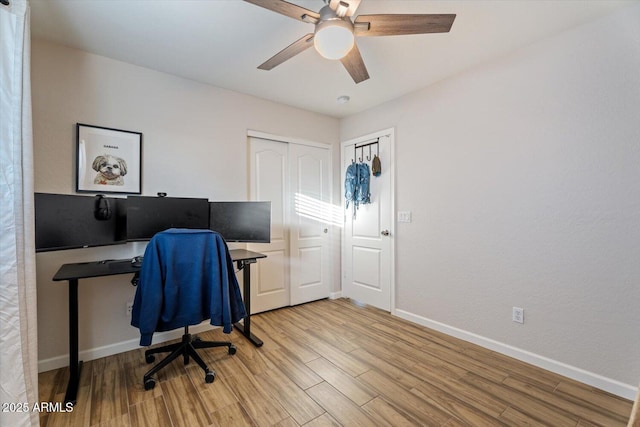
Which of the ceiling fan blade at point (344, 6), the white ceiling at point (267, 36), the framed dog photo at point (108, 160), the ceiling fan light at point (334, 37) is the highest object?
the white ceiling at point (267, 36)

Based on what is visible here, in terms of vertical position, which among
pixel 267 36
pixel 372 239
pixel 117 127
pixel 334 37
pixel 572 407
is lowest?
pixel 572 407

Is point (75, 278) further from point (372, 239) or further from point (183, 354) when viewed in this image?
point (372, 239)

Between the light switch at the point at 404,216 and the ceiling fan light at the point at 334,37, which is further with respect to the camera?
the light switch at the point at 404,216

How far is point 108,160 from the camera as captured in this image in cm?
242

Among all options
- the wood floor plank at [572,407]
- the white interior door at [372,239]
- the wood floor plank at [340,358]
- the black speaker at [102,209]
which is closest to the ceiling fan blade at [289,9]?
the black speaker at [102,209]

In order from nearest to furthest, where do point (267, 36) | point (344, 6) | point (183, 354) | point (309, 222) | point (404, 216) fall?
point (344, 6) → point (267, 36) → point (183, 354) → point (404, 216) → point (309, 222)

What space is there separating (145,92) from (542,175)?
3.55 metres

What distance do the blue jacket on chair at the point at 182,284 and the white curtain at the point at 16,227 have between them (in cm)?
52

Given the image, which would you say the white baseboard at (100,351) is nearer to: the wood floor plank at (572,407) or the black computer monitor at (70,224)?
the black computer monitor at (70,224)

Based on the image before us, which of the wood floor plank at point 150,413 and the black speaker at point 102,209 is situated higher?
the black speaker at point 102,209

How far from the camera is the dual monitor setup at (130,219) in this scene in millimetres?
1959

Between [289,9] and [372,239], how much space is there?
8.85 feet

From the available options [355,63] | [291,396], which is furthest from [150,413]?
[355,63]

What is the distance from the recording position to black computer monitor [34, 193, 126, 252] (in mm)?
1911
